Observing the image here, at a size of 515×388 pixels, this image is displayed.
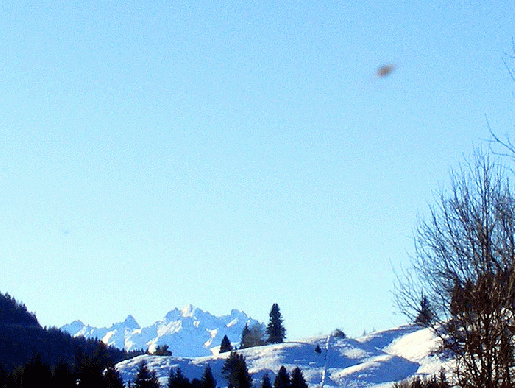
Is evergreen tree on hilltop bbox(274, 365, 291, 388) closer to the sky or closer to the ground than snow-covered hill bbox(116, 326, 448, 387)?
closer to the ground

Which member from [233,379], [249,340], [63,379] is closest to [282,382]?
[233,379]

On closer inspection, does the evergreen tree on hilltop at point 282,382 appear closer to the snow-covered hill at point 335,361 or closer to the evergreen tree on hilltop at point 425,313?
the snow-covered hill at point 335,361

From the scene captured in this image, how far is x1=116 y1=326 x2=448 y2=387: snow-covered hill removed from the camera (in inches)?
4919

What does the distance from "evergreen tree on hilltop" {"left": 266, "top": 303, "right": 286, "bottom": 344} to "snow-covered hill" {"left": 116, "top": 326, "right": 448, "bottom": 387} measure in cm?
670

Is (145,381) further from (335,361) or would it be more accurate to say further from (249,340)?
(249,340)

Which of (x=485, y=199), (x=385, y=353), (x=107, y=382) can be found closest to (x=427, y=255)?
(x=485, y=199)

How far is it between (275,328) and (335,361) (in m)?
23.5

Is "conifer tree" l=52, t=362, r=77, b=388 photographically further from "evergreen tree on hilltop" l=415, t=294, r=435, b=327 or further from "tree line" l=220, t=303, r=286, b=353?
"tree line" l=220, t=303, r=286, b=353

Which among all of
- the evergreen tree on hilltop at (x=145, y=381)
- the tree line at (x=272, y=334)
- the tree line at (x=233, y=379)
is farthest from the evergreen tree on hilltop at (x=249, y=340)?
the evergreen tree on hilltop at (x=145, y=381)

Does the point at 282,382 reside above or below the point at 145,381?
below

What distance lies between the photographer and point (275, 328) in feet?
531

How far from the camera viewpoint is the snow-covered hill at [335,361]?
124938 millimetres

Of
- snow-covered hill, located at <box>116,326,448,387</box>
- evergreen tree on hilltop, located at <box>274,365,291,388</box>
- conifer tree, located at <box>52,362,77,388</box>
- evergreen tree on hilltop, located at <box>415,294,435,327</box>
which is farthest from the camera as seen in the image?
snow-covered hill, located at <box>116,326,448,387</box>

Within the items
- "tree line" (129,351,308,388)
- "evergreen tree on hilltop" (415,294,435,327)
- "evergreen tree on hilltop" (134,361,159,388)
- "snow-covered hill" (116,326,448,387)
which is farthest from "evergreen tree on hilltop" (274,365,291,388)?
"evergreen tree on hilltop" (415,294,435,327)
